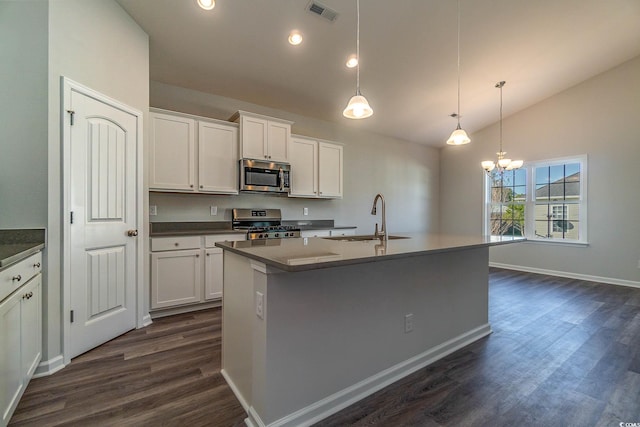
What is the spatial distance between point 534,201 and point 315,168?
4453mm

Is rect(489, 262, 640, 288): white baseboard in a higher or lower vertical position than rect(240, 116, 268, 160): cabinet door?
lower

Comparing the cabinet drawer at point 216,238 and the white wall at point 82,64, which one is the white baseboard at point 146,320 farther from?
the cabinet drawer at point 216,238

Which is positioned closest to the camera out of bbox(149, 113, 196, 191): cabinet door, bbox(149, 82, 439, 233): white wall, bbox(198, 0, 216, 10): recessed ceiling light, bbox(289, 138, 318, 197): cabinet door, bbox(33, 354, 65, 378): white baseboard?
bbox(33, 354, 65, 378): white baseboard

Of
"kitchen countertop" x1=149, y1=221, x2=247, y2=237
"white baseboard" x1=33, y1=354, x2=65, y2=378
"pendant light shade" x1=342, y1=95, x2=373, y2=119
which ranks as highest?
"pendant light shade" x1=342, y1=95, x2=373, y2=119

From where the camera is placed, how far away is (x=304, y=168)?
Result: 169 inches

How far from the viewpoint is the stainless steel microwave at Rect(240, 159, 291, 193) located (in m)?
3.59

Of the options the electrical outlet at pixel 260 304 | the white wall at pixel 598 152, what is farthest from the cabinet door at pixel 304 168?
the white wall at pixel 598 152

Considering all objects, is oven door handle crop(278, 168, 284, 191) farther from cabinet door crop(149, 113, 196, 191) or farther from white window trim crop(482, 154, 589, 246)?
white window trim crop(482, 154, 589, 246)

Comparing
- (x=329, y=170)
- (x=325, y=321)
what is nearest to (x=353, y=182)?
(x=329, y=170)

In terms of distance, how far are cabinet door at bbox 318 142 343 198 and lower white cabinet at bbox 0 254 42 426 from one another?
3379mm

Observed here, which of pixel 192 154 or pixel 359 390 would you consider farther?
pixel 192 154

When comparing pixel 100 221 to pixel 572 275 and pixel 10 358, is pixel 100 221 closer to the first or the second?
pixel 10 358

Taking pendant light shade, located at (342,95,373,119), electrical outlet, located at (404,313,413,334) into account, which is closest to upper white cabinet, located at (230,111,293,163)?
pendant light shade, located at (342,95,373,119)

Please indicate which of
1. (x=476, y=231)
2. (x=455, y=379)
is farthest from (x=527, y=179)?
(x=455, y=379)
